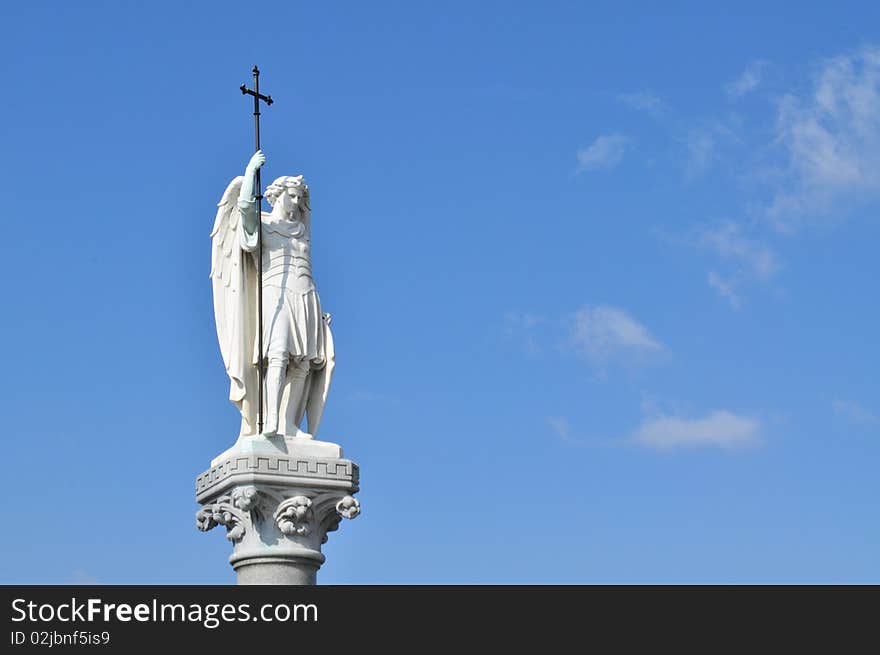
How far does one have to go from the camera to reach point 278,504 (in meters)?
25.9

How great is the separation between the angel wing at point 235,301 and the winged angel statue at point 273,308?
0.01m

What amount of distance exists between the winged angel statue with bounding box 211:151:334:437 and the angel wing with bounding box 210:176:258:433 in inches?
0.5

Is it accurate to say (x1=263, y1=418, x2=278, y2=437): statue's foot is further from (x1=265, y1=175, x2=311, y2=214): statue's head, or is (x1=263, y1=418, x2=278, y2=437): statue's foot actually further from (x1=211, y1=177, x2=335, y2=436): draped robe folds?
(x1=265, y1=175, x2=311, y2=214): statue's head

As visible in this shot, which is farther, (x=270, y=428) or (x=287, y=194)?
(x=287, y=194)

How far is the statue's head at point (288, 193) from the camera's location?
27.6 meters

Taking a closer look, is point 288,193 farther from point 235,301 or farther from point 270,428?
point 270,428

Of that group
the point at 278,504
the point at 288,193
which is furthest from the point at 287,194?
the point at 278,504

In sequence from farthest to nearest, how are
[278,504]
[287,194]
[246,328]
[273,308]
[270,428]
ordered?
[287,194] → [246,328] → [273,308] → [270,428] → [278,504]

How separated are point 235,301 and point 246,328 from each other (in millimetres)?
417
